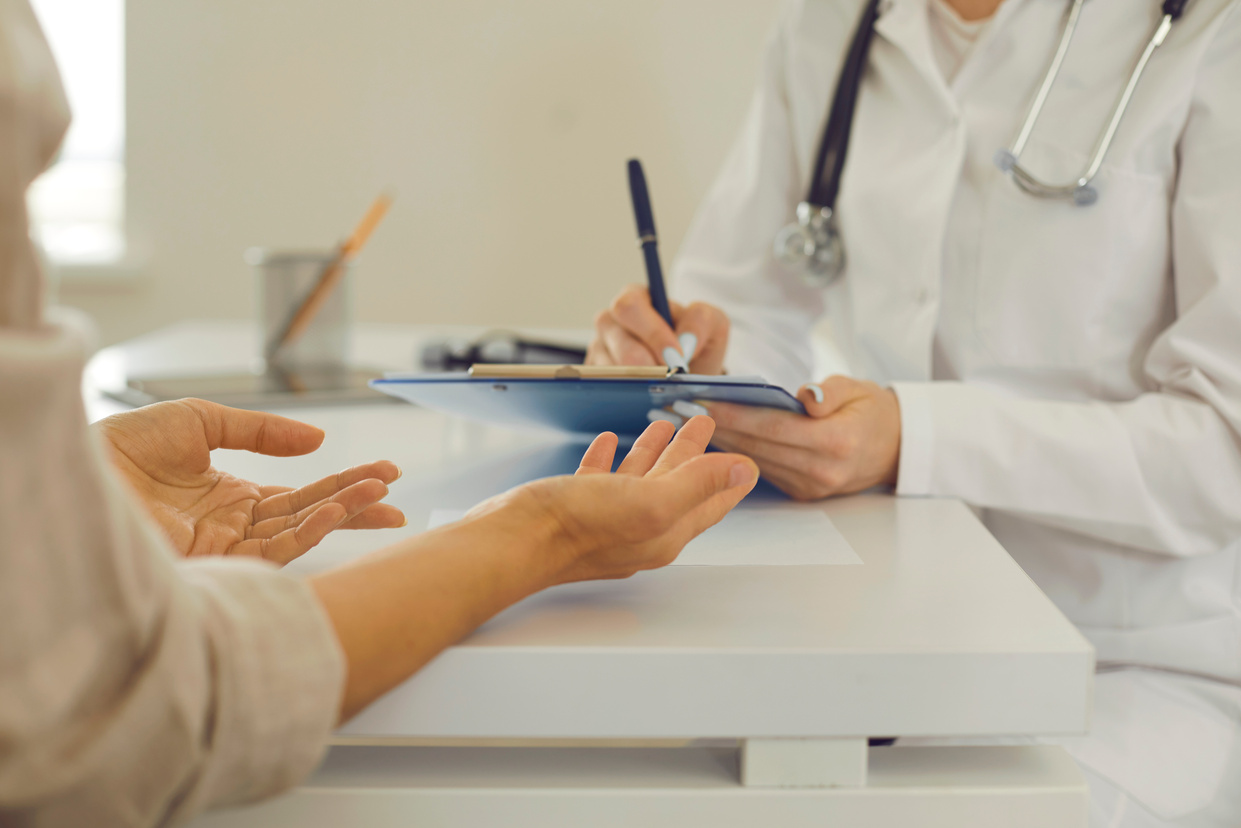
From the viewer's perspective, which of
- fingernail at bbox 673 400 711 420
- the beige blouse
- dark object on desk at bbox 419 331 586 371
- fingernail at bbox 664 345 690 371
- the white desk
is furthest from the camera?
dark object on desk at bbox 419 331 586 371

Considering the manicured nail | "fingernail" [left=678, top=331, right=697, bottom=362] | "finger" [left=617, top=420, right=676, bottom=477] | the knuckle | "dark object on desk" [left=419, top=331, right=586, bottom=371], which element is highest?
the knuckle

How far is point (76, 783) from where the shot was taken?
0.96 ft

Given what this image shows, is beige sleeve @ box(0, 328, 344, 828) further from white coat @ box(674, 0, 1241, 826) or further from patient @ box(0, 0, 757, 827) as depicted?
white coat @ box(674, 0, 1241, 826)

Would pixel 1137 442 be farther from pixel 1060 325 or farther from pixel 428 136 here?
pixel 428 136

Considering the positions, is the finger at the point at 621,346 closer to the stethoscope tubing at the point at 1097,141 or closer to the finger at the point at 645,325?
the finger at the point at 645,325

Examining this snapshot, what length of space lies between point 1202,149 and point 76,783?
89 cm

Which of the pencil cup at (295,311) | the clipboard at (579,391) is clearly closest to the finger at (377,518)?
the clipboard at (579,391)

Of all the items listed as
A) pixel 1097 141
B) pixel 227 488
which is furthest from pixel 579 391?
pixel 1097 141

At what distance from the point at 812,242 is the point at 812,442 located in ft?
A: 1.39

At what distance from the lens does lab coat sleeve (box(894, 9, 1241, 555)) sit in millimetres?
733

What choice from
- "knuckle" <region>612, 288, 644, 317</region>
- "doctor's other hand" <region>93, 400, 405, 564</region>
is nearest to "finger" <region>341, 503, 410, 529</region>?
"doctor's other hand" <region>93, 400, 405, 564</region>

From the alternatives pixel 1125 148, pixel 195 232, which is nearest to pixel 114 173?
pixel 195 232

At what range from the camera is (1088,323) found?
86cm

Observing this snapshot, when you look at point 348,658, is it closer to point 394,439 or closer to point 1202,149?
point 394,439
